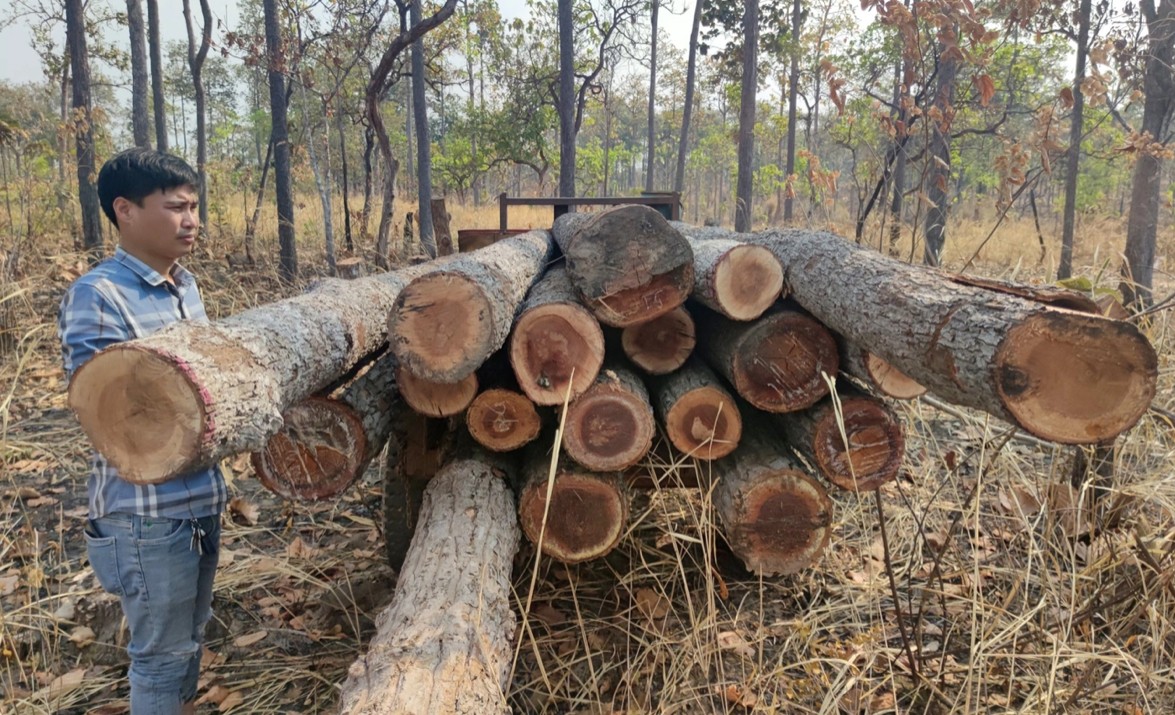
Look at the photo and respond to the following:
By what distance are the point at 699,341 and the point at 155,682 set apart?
2319mm

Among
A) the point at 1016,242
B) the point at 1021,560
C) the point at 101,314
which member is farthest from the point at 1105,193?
the point at 101,314

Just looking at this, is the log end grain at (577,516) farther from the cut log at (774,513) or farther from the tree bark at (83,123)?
the tree bark at (83,123)

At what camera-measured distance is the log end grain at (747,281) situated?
7.72 ft

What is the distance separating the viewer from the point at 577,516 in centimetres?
245

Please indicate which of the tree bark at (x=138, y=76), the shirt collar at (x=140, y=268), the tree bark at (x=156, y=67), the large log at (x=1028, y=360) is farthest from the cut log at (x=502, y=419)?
the tree bark at (x=156, y=67)

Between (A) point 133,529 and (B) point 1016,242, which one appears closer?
(A) point 133,529

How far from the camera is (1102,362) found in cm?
140

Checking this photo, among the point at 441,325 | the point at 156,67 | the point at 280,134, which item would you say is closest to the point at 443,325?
the point at 441,325

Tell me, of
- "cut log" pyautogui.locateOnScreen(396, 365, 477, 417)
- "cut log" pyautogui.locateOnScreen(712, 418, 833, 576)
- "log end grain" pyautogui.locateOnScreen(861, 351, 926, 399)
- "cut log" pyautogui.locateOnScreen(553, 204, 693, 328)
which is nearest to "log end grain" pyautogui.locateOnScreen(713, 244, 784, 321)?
"cut log" pyautogui.locateOnScreen(553, 204, 693, 328)

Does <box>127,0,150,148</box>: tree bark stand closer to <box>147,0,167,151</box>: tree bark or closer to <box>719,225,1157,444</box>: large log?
<box>147,0,167,151</box>: tree bark

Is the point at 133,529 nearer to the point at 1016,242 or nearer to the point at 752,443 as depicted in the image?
the point at 752,443

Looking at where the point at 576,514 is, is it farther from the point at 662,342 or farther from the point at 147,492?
the point at 147,492

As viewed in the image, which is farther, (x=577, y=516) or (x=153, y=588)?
(x=577, y=516)

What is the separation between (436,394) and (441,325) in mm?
403
